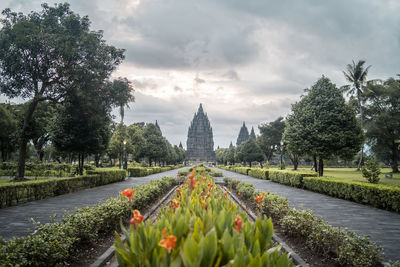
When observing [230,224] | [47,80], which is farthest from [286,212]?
[47,80]

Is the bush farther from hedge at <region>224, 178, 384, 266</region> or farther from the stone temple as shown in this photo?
the stone temple

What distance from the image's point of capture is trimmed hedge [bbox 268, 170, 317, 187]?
62.6 feet

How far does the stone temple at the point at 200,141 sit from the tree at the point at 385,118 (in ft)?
309

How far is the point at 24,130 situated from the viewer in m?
16.7

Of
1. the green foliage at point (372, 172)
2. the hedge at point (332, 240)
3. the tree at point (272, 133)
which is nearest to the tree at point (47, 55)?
the hedge at point (332, 240)

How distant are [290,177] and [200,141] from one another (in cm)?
11176

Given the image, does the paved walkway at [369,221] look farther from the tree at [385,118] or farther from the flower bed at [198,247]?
the tree at [385,118]

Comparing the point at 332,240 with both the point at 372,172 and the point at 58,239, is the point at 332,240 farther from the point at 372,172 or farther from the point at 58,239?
the point at 372,172

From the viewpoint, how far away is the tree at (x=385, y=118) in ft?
122

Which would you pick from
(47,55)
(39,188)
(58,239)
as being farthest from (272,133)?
(58,239)

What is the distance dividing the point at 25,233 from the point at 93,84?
12.2 metres

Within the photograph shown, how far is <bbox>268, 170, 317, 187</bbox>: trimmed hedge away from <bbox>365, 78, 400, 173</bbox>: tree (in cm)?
2370

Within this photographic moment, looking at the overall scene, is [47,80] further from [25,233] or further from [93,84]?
[25,233]

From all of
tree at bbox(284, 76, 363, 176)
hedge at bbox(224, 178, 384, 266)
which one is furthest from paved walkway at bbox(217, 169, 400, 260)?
tree at bbox(284, 76, 363, 176)
